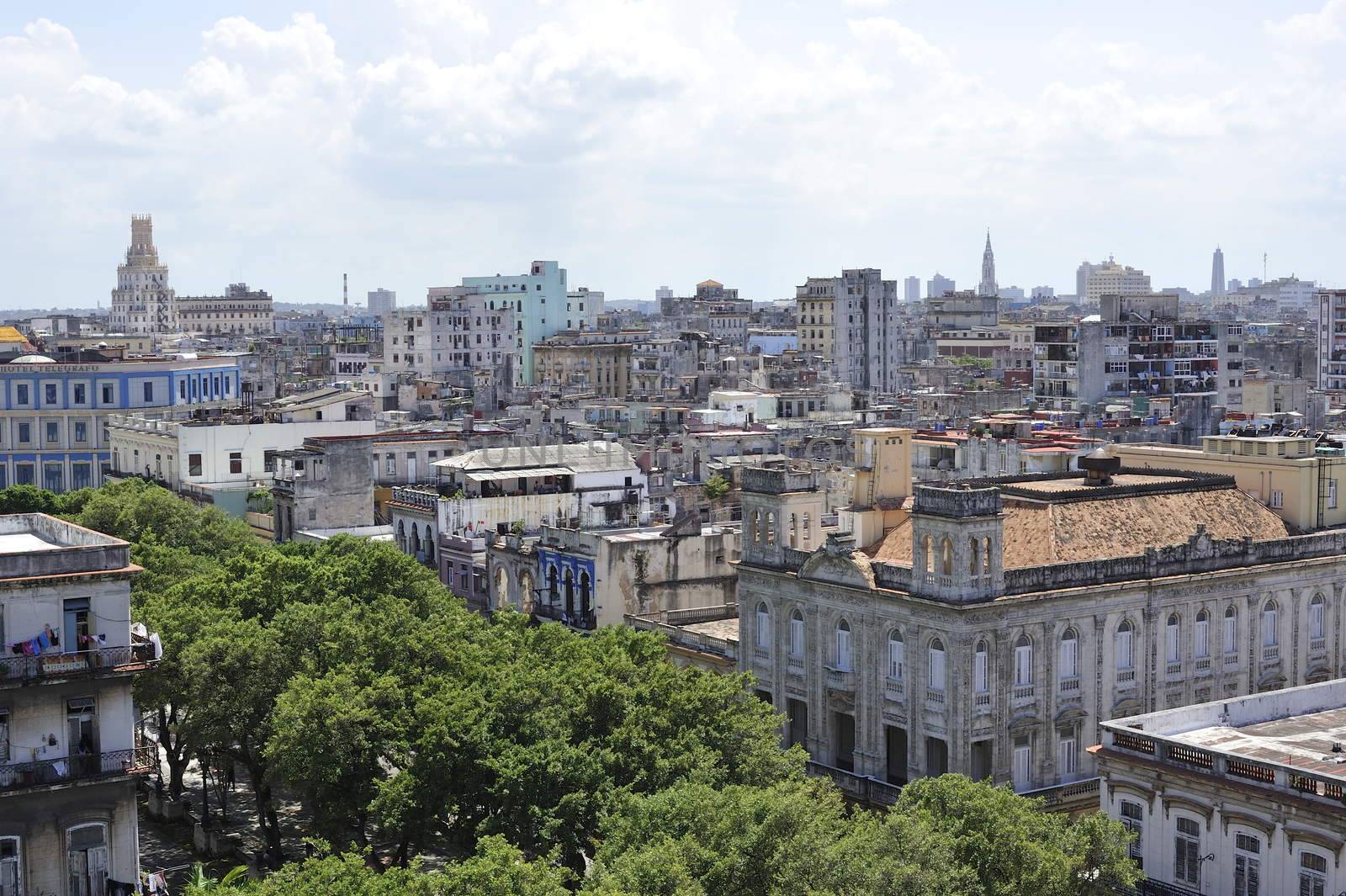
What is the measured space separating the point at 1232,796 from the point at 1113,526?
2139 centimetres

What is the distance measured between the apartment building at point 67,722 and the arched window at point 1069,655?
1259 inches

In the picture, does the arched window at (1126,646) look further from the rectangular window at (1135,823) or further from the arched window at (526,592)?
the arched window at (526,592)

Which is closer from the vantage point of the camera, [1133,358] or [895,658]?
[895,658]

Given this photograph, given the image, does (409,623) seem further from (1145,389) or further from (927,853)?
(1145,389)

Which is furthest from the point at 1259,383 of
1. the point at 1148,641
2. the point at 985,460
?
the point at 1148,641

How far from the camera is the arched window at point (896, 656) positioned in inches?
2537

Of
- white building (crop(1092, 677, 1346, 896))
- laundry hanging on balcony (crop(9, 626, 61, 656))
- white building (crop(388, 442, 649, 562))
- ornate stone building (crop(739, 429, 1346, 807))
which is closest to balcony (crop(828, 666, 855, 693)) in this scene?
ornate stone building (crop(739, 429, 1346, 807))

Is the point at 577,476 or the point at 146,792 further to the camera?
the point at 577,476

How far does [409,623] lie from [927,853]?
30.4 m

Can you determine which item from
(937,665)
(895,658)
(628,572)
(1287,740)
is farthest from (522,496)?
(1287,740)

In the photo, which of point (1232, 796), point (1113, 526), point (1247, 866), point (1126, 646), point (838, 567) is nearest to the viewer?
point (1247, 866)

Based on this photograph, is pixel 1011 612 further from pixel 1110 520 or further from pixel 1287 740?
pixel 1287 740

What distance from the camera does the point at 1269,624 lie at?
70.2 m

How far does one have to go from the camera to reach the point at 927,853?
1809 inches
